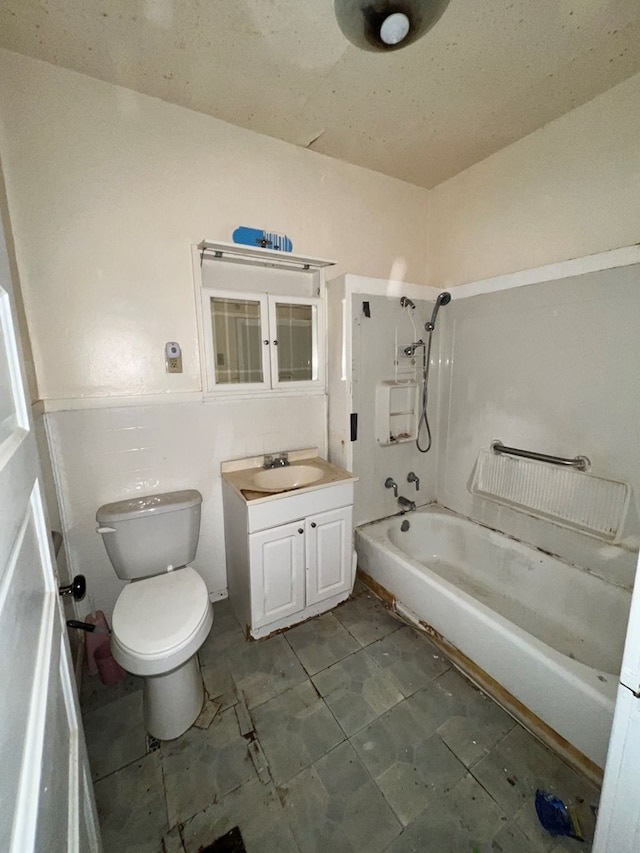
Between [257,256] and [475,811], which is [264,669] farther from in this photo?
[257,256]

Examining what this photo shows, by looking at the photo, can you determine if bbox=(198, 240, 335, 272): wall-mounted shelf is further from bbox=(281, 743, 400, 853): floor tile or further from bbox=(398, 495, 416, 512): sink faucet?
bbox=(281, 743, 400, 853): floor tile

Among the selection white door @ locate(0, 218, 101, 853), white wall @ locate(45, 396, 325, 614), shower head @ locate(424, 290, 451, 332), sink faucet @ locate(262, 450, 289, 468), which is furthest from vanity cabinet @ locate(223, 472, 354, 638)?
shower head @ locate(424, 290, 451, 332)

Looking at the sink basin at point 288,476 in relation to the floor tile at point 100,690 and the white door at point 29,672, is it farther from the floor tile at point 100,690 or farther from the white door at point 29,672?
the white door at point 29,672

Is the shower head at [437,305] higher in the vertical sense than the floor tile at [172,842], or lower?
higher

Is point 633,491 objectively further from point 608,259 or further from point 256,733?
Result: point 256,733

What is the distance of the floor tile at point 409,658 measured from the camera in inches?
61.4

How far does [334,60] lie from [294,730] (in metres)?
2.73

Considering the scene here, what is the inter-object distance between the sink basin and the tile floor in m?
0.86

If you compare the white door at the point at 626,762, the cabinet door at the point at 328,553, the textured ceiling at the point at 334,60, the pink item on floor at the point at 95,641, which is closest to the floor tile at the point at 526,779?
the white door at the point at 626,762

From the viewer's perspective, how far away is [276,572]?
173 centimetres

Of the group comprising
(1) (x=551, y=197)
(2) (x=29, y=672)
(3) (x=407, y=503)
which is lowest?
(3) (x=407, y=503)

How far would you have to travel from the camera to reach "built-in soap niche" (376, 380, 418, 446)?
219 cm

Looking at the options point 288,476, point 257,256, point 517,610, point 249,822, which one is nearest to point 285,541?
point 288,476

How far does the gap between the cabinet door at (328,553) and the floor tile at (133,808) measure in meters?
0.90
